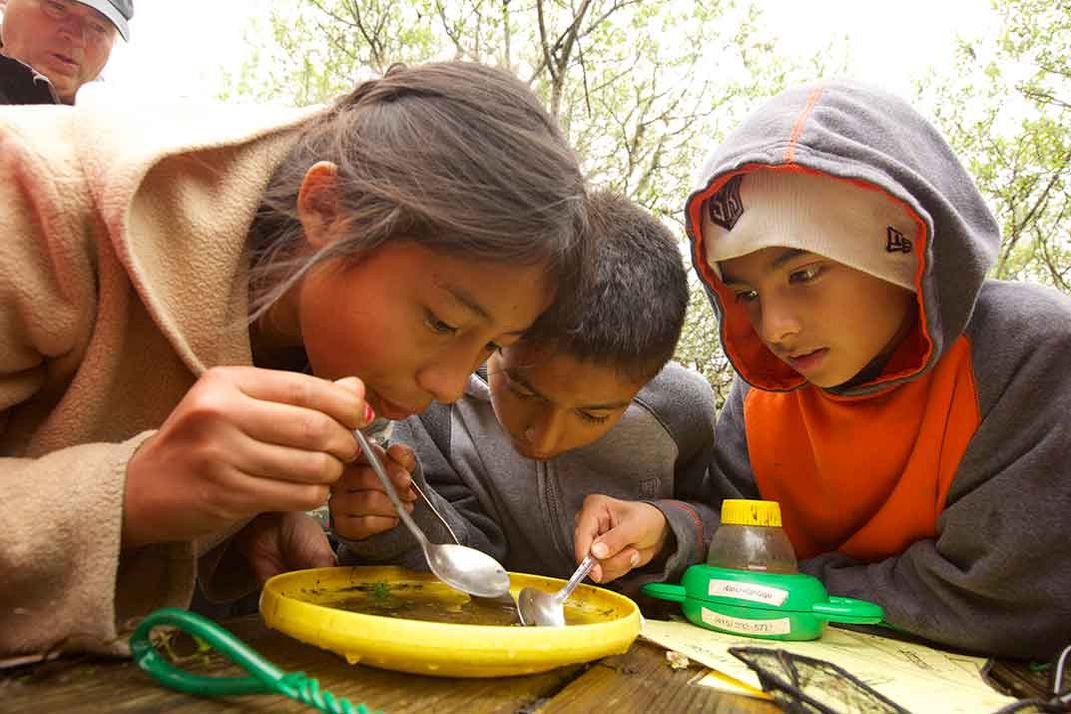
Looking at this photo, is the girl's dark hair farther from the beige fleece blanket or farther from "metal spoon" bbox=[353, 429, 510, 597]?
"metal spoon" bbox=[353, 429, 510, 597]

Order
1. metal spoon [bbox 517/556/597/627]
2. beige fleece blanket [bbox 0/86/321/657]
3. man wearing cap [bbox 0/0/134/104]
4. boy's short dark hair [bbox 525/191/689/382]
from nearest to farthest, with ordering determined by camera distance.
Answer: beige fleece blanket [bbox 0/86/321/657]
metal spoon [bbox 517/556/597/627]
boy's short dark hair [bbox 525/191/689/382]
man wearing cap [bbox 0/0/134/104]

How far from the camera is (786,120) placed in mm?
1501

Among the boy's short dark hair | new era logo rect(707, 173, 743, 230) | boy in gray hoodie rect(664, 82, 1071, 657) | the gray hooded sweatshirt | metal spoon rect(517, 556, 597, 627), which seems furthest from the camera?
the gray hooded sweatshirt

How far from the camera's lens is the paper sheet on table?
940mm

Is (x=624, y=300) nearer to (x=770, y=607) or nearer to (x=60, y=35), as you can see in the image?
(x=770, y=607)

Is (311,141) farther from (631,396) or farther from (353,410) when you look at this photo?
(631,396)

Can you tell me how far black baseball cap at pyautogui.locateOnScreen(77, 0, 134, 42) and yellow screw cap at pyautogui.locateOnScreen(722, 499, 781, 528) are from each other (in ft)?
8.56

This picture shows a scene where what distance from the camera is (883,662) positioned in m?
1.15

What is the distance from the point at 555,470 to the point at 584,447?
0.08 metres

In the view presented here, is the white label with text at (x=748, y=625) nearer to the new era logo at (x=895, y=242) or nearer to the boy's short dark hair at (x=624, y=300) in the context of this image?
the boy's short dark hair at (x=624, y=300)

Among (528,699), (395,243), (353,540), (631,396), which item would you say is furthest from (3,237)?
(631,396)

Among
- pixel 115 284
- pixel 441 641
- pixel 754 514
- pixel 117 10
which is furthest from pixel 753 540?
pixel 117 10

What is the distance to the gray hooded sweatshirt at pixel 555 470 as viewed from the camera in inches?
67.9

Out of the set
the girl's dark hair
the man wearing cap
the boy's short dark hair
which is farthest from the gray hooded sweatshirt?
the man wearing cap
